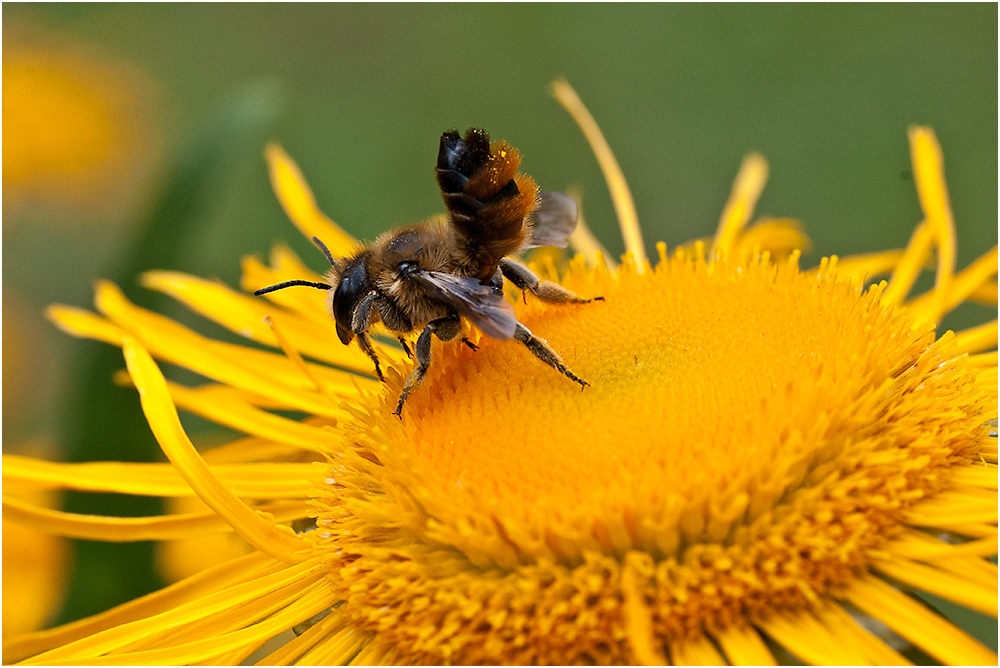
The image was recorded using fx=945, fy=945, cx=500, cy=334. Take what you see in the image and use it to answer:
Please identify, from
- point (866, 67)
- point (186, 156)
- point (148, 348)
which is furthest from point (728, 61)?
point (148, 348)

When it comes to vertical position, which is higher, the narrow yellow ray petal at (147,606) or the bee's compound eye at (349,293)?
the bee's compound eye at (349,293)

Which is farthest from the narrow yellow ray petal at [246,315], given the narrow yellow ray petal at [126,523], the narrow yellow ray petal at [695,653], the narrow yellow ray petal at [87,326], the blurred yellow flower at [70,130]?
the blurred yellow flower at [70,130]

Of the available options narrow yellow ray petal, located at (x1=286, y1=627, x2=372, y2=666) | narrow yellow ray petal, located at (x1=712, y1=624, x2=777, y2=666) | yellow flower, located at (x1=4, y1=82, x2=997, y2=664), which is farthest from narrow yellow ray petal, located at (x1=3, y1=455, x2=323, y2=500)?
narrow yellow ray petal, located at (x1=712, y1=624, x2=777, y2=666)

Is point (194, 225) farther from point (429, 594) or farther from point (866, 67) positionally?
point (866, 67)

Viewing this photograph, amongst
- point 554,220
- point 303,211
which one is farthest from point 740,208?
point 303,211

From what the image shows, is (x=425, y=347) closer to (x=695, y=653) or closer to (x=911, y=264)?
(x=695, y=653)

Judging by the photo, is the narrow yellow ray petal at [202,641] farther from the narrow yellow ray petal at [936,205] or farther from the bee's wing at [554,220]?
the narrow yellow ray petal at [936,205]

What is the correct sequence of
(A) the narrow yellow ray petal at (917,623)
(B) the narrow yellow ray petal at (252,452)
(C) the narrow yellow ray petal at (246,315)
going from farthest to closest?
(C) the narrow yellow ray petal at (246,315), (B) the narrow yellow ray petal at (252,452), (A) the narrow yellow ray petal at (917,623)
